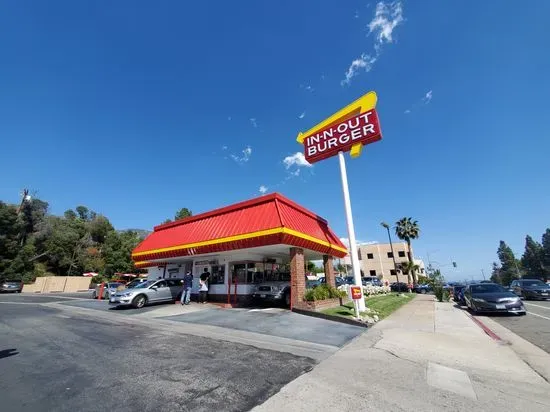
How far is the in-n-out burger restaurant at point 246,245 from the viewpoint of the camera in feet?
48.6

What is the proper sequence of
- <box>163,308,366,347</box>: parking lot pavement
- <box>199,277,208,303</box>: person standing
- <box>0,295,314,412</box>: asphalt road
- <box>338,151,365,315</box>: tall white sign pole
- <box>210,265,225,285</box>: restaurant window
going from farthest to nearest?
<box>210,265,225,285</box>: restaurant window → <box>199,277,208,303</box>: person standing → <box>338,151,365,315</box>: tall white sign pole → <box>163,308,366,347</box>: parking lot pavement → <box>0,295,314,412</box>: asphalt road

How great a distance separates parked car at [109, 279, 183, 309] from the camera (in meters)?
16.6

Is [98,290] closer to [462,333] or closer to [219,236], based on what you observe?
[219,236]

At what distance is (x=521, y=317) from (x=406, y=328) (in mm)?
7354

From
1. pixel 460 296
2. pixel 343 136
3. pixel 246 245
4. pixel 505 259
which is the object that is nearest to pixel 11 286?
pixel 246 245

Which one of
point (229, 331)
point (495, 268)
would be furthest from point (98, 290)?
point (495, 268)

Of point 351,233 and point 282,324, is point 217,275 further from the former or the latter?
point 351,233

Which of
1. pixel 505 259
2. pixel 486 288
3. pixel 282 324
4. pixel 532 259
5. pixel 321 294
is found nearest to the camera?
pixel 282 324

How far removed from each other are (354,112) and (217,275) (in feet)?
46.2

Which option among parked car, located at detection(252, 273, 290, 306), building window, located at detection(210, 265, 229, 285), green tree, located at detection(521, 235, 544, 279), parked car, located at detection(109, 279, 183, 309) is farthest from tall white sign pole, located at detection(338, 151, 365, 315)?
green tree, located at detection(521, 235, 544, 279)

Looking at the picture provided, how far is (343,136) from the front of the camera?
16562 millimetres

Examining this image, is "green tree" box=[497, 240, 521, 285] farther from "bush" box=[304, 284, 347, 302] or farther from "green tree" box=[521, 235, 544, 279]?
"bush" box=[304, 284, 347, 302]

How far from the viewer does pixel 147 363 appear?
20.3 ft

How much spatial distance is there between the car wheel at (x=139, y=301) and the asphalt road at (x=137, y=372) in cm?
779
